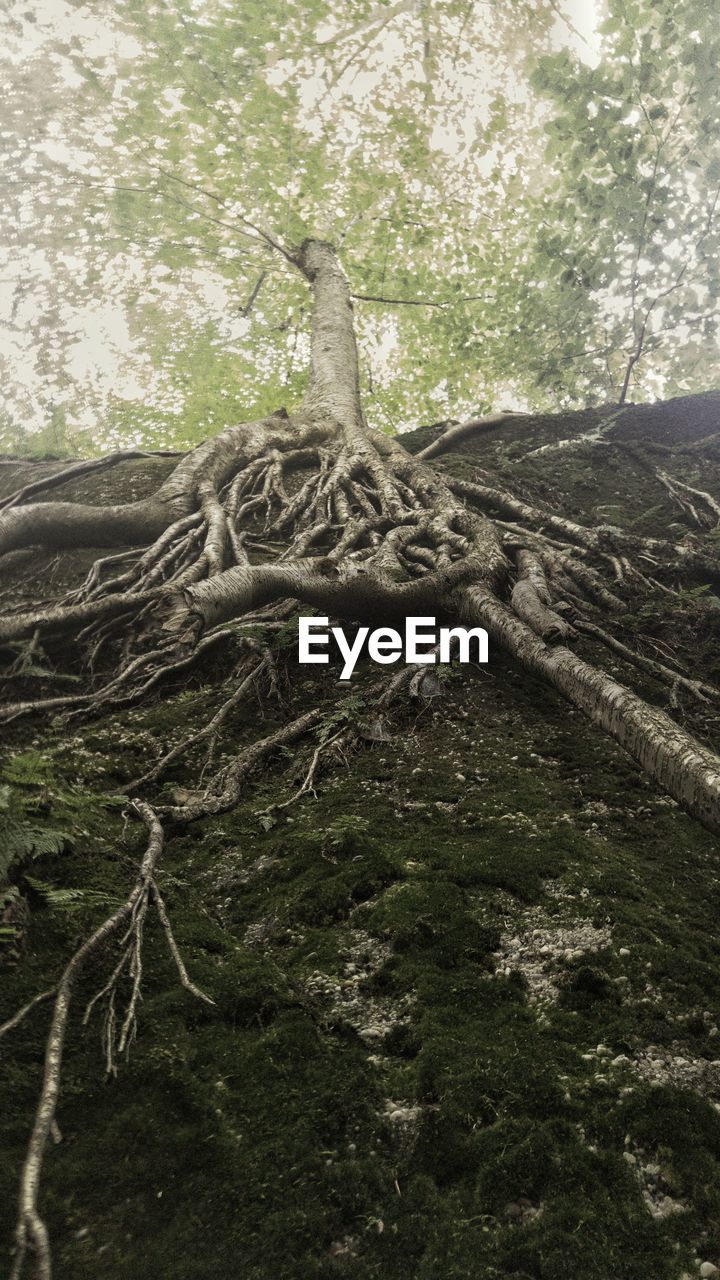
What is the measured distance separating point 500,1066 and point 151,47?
43.5 feet

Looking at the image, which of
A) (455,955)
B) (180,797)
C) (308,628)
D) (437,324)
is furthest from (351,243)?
(455,955)

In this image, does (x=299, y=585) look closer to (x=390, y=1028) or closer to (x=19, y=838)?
(x=19, y=838)

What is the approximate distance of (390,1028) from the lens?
6.51 ft

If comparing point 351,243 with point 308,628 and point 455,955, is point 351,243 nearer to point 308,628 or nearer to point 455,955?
point 308,628

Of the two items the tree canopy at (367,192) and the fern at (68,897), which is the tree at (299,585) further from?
the tree canopy at (367,192)

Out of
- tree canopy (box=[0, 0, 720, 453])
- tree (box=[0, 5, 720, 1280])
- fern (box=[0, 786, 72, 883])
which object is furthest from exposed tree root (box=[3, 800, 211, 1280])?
tree canopy (box=[0, 0, 720, 453])

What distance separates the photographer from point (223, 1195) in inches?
59.1

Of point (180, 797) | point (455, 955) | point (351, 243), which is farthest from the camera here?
point (351, 243)

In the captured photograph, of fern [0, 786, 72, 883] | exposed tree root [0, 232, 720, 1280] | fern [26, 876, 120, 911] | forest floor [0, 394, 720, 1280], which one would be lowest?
forest floor [0, 394, 720, 1280]

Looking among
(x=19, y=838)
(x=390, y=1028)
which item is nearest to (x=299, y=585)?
(x=19, y=838)

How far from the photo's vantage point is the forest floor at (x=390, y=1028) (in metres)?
1.43

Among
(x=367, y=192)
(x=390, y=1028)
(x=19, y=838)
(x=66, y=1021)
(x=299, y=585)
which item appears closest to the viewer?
(x=66, y=1021)

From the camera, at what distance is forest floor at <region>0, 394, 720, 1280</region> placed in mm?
1431

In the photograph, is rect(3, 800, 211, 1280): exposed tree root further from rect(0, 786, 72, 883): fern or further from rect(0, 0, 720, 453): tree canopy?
rect(0, 0, 720, 453): tree canopy
